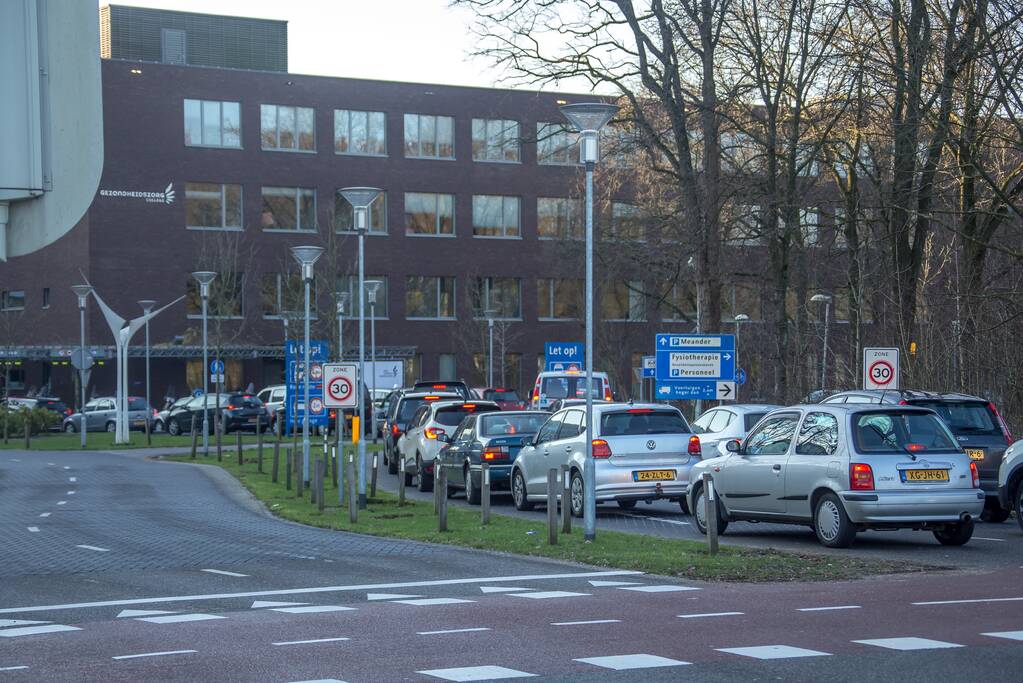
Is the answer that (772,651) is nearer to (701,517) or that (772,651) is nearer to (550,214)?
(701,517)

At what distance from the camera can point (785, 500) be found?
1680 cm

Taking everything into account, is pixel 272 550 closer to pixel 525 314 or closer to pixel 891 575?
pixel 891 575

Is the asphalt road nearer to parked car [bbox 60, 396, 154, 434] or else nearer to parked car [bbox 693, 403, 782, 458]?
parked car [bbox 693, 403, 782, 458]

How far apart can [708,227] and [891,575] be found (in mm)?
19334

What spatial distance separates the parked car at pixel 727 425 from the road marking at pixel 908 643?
13488 mm

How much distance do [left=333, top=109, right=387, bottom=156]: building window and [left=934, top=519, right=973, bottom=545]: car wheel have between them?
56.1 m

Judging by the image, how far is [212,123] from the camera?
67.4 m

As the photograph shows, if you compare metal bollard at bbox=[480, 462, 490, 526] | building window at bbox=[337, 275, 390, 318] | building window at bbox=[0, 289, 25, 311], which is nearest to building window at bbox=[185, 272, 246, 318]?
building window at bbox=[337, 275, 390, 318]

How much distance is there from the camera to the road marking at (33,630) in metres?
10.2

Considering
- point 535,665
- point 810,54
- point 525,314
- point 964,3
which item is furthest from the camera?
point 525,314

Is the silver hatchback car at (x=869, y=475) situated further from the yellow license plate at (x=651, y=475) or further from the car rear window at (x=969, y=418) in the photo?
the yellow license plate at (x=651, y=475)

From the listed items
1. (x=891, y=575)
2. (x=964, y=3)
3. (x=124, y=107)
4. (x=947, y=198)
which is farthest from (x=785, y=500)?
(x=124, y=107)

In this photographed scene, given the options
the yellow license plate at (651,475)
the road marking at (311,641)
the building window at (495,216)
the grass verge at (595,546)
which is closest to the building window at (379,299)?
the building window at (495,216)

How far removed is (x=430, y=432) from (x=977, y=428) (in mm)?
11609
